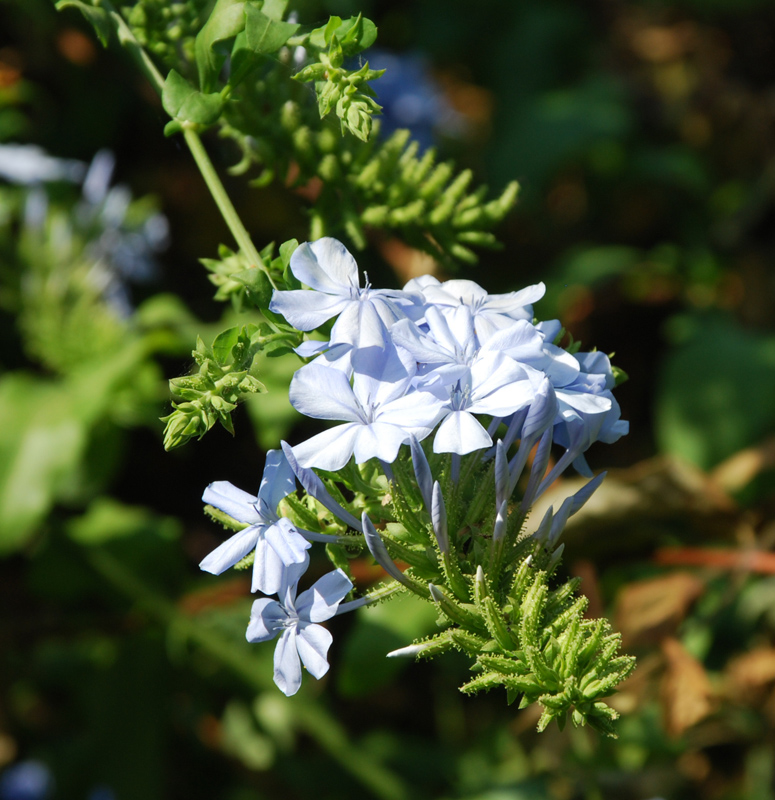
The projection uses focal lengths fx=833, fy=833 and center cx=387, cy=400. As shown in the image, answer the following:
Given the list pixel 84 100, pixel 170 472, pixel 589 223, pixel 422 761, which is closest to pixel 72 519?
pixel 170 472

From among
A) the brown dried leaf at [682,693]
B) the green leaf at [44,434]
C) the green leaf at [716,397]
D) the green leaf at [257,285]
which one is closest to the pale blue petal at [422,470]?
the green leaf at [257,285]

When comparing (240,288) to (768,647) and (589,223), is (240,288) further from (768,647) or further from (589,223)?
(589,223)

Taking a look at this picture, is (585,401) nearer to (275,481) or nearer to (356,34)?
(275,481)

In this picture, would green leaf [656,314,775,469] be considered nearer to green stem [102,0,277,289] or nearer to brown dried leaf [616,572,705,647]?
brown dried leaf [616,572,705,647]

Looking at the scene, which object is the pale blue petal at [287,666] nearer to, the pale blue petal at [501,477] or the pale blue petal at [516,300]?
the pale blue petal at [501,477]

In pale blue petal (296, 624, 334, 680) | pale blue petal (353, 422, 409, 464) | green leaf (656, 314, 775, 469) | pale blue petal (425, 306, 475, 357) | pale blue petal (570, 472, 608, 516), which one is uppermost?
pale blue petal (425, 306, 475, 357)

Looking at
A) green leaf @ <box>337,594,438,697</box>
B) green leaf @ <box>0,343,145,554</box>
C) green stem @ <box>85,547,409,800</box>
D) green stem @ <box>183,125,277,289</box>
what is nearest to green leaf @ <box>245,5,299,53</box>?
green stem @ <box>183,125,277,289</box>
